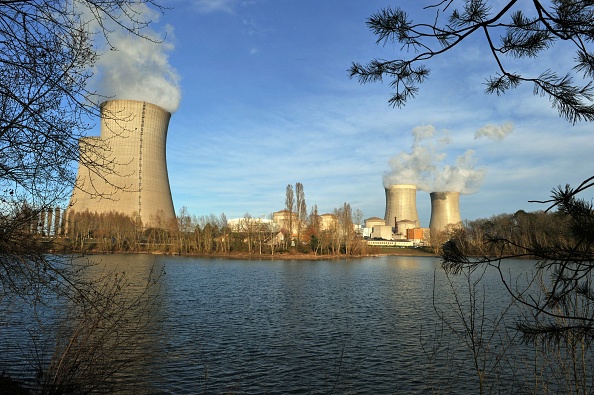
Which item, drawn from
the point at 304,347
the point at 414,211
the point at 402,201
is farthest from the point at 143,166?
the point at 414,211

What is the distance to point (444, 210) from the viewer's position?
54281 millimetres

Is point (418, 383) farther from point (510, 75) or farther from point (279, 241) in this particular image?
point (279, 241)

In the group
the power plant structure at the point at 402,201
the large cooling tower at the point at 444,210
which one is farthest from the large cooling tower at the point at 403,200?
the large cooling tower at the point at 444,210

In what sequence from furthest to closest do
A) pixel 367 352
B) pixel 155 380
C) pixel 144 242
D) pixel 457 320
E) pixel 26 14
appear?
pixel 144 242
pixel 457 320
pixel 367 352
pixel 155 380
pixel 26 14

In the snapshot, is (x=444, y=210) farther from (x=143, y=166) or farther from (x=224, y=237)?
(x=143, y=166)

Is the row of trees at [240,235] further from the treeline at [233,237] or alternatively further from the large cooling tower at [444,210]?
the large cooling tower at [444,210]

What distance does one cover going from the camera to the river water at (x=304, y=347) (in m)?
5.85

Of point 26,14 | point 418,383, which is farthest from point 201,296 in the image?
point 26,14

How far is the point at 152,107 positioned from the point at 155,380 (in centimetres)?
2893

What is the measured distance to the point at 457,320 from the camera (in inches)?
383

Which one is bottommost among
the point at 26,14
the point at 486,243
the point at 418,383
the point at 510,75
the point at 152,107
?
the point at 418,383

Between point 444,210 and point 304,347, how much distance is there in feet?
165

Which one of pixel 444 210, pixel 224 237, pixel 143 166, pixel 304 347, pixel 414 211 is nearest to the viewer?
pixel 304 347

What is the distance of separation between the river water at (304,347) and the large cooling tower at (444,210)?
4110 cm
